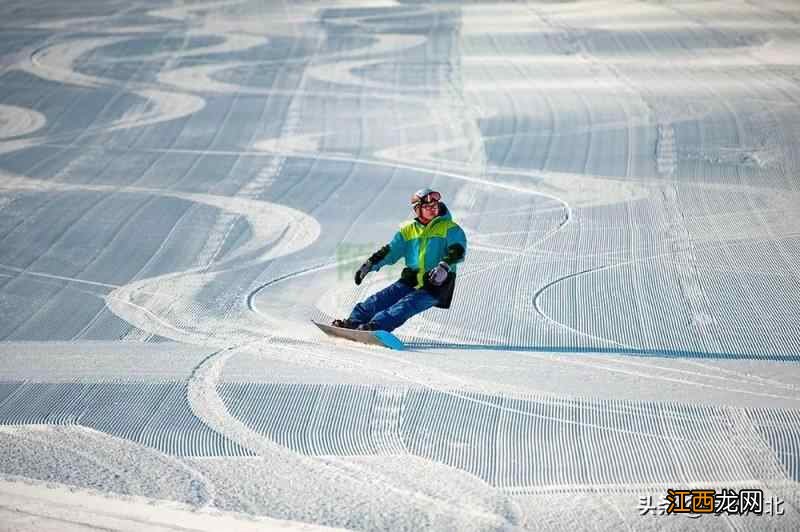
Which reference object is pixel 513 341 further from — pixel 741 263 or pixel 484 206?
pixel 484 206

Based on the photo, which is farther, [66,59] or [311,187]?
[66,59]

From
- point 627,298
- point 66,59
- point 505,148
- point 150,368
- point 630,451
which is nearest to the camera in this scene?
point 630,451

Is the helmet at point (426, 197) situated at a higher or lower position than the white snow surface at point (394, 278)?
higher

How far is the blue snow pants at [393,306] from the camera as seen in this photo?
27.0ft

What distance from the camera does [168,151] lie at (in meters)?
15.7

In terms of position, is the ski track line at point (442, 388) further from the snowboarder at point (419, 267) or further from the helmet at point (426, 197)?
the helmet at point (426, 197)

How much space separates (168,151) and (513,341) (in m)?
8.48

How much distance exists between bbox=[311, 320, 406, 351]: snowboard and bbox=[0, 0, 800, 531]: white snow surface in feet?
0.32

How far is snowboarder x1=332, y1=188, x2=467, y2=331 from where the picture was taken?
323 inches

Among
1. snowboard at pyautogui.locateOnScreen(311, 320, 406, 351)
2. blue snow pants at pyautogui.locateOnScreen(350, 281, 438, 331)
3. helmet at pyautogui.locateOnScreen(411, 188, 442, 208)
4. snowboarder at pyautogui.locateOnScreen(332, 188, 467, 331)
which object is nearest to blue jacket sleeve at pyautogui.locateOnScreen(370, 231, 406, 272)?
snowboarder at pyautogui.locateOnScreen(332, 188, 467, 331)

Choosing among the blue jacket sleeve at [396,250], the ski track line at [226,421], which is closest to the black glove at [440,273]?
the blue jacket sleeve at [396,250]

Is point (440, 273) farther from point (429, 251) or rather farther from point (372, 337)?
point (372, 337)

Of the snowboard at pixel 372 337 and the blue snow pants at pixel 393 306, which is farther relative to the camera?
the blue snow pants at pixel 393 306

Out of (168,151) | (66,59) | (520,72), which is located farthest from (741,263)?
(66,59)
